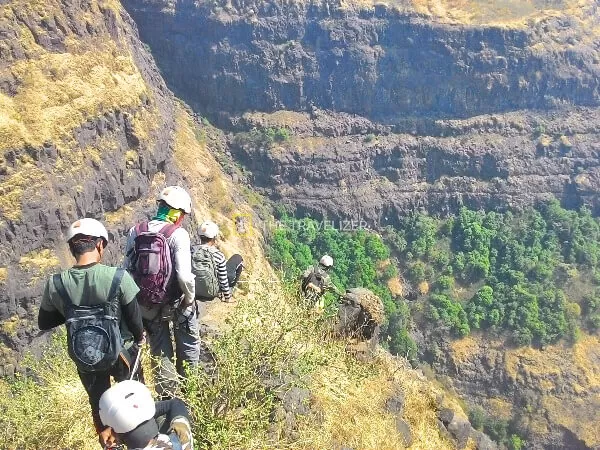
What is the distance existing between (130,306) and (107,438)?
78 cm

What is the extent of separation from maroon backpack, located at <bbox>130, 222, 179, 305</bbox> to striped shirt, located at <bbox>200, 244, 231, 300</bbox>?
619mm

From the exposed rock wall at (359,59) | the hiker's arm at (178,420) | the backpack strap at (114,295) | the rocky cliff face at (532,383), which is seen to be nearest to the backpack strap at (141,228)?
the backpack strap at (114,295)

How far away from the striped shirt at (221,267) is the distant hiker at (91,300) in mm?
1164

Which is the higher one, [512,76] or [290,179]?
[512,76]

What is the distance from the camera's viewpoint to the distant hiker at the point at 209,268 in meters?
4.25

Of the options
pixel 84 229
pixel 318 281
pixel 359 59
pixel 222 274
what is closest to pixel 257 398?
pixel 222 274

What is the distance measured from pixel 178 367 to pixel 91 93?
21.3m

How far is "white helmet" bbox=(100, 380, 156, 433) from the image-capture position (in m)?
2.54

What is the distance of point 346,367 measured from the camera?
6.38m

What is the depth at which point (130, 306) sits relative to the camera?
10.7 feet

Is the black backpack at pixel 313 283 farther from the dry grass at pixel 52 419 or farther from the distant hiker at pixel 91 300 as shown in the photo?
the distant hiker at pixel 91 300

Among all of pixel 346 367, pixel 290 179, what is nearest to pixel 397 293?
pixel 290 179

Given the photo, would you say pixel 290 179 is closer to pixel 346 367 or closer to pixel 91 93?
pixel 91 93

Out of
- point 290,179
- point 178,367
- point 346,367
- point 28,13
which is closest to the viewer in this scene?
point 178,367
